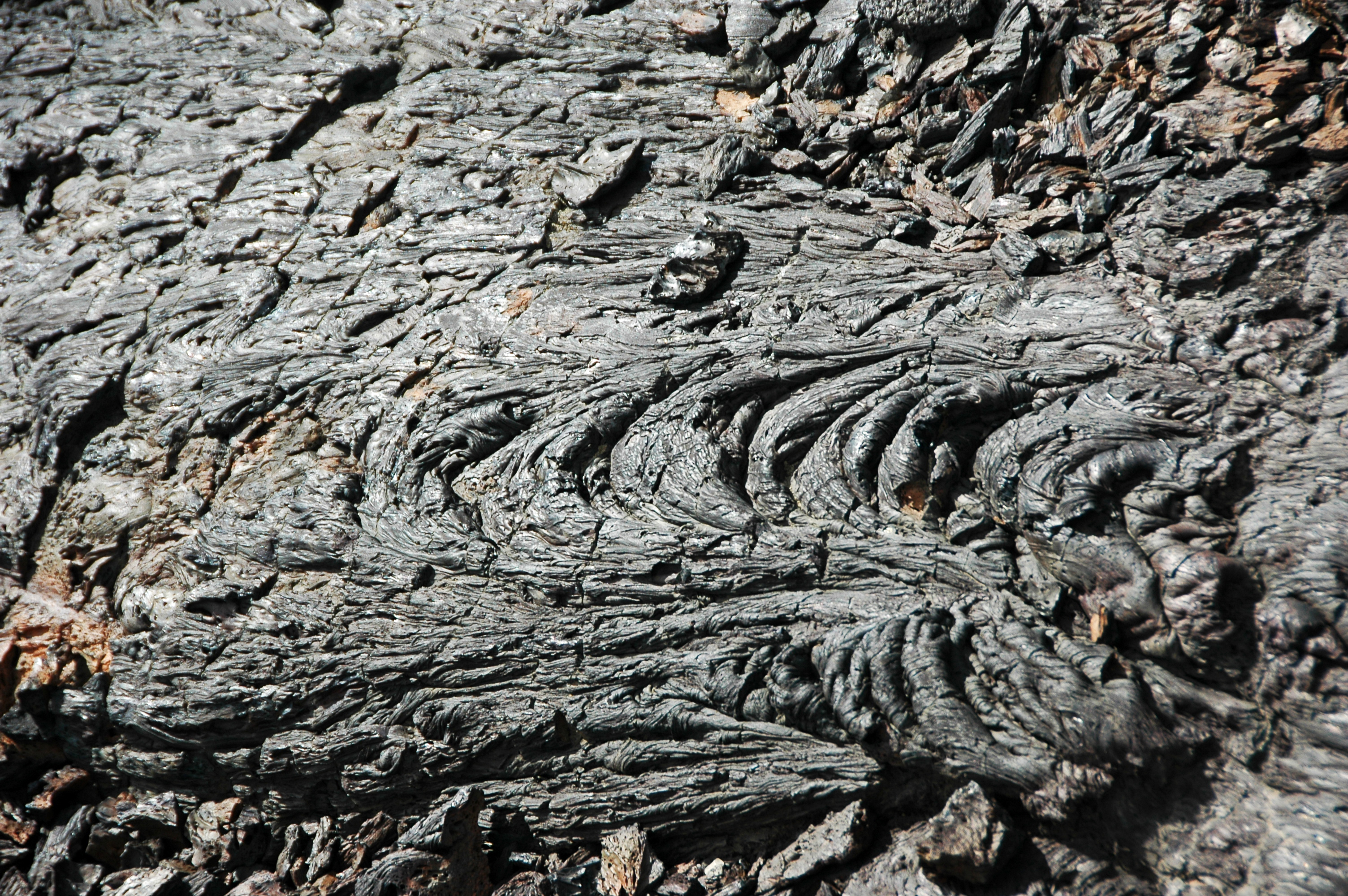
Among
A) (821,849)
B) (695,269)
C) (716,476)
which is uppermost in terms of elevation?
(695,269)

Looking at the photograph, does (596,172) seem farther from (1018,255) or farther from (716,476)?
(1018,255)

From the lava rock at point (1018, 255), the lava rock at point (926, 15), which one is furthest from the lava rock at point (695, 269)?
the lava rock at point (926, 15)

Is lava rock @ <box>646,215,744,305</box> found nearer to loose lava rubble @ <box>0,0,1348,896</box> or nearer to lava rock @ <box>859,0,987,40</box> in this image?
loose lava rubble @ <box>0,0,1348,896</box>

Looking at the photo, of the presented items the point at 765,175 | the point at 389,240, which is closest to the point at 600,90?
the point at 765,175

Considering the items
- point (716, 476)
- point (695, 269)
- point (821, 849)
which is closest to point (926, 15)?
point (695, 269)

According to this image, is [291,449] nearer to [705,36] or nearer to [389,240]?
[389,240]

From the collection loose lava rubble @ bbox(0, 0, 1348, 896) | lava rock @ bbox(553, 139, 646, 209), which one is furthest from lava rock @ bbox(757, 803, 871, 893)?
lava rock @ bbox(553, 139, 646, 209)

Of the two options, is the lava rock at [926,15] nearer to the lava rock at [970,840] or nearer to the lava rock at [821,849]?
the lava rock at [970,840]

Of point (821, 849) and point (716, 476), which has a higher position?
point (716, 476)
